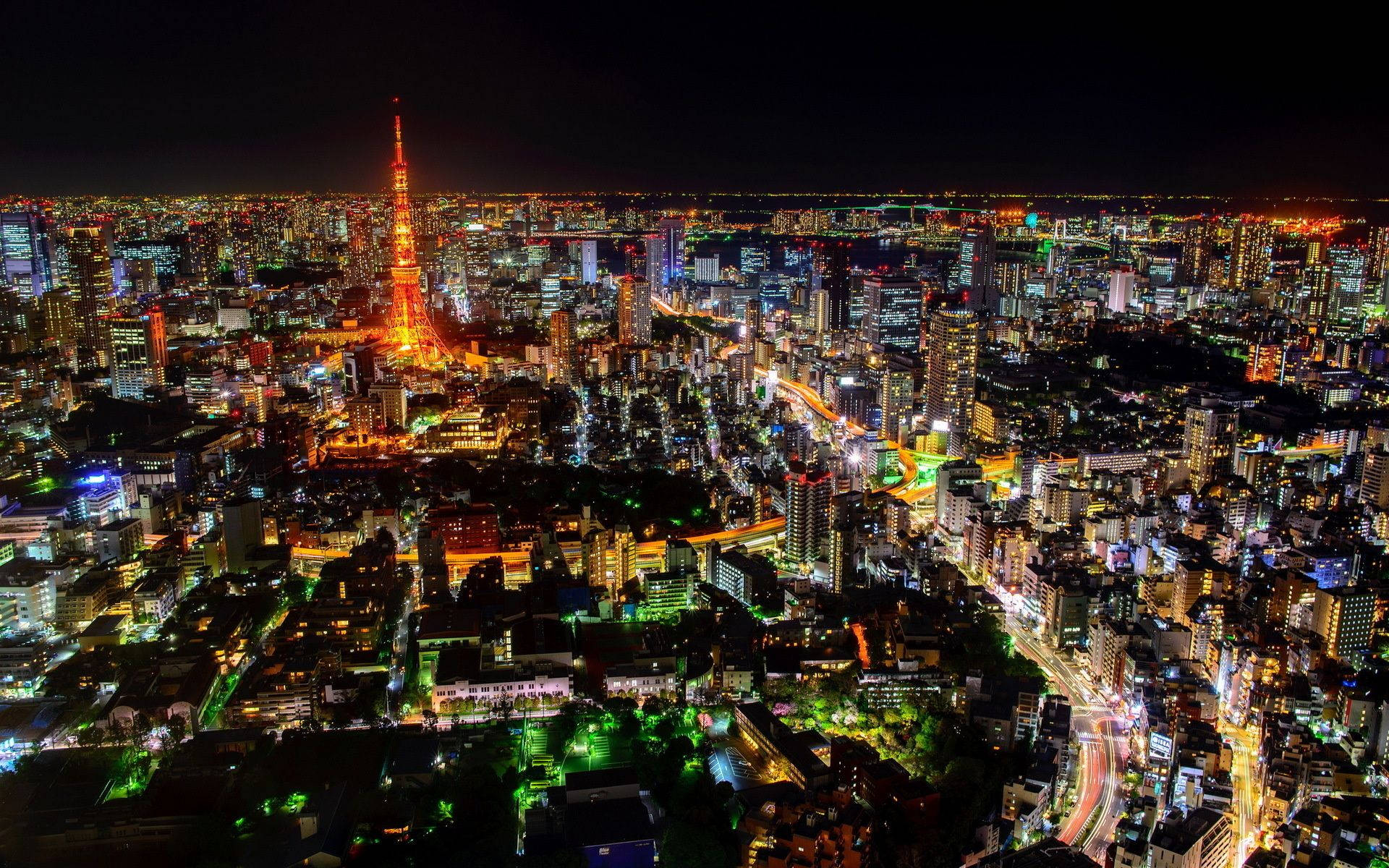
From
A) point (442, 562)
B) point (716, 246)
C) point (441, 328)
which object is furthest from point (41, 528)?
point (716, 246)

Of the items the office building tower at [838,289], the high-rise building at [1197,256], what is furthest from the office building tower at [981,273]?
the high-rise building at [1197,256]

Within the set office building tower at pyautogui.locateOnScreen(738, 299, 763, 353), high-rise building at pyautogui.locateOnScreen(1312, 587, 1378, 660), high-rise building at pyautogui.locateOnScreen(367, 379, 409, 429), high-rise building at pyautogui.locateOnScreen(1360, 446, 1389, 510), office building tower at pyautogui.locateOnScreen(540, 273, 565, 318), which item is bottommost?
high-rise building at pyautogui.locateOnScreen(1312, 587, 1378, 660)

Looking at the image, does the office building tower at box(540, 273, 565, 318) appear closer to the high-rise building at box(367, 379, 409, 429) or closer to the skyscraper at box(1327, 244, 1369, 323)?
the high-rise building at box(367, 379, 409, 429)

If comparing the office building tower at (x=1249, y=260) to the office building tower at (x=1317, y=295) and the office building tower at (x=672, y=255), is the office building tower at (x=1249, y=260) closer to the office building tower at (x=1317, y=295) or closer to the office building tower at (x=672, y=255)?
the office building tower at (x=1317, y=295)

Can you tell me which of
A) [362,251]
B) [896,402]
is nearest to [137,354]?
[896,402]

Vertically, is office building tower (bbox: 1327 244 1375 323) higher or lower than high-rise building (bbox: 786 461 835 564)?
higher

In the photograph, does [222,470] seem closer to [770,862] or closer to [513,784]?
[513,784]

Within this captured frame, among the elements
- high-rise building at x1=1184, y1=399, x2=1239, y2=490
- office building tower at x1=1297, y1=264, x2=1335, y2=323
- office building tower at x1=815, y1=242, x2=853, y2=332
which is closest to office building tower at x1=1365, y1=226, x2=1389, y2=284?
office building tower at x1=1297, y1=264, x2=1335, y2=323
